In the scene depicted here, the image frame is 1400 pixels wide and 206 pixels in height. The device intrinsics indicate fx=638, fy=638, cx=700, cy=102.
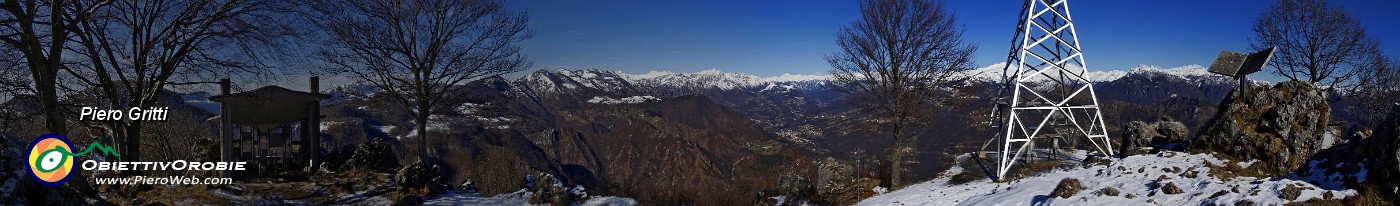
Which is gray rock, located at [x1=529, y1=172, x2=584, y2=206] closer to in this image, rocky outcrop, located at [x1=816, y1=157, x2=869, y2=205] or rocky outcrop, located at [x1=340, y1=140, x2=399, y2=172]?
rocky outcrop, located at [x1=340, y1=140, x2=399, y2=172]

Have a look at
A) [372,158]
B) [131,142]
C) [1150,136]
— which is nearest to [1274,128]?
[1150,136]

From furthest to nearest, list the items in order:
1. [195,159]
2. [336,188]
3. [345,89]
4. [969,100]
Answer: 1. [969,100]
2. [345,89]
3. [195,159]
4. [336,188]

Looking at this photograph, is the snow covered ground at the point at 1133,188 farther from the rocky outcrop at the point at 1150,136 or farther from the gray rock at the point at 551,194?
the gray rock at the point at 551,194

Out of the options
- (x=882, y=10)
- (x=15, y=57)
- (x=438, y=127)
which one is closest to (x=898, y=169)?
(x=882, y=10)

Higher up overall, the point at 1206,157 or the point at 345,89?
the point at 345,89

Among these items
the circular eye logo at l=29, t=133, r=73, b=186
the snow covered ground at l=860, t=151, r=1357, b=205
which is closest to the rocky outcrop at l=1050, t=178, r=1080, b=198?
the snow covered ground at l=860, t=151, r=1357, b=205

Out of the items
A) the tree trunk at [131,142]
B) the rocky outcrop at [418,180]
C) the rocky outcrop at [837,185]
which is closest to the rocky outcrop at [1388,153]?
the rocky outcrop at [837,185]

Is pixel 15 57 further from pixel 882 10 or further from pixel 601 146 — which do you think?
pixel 601 146
